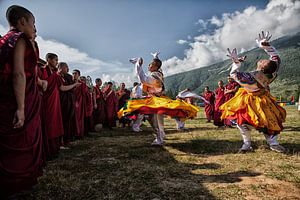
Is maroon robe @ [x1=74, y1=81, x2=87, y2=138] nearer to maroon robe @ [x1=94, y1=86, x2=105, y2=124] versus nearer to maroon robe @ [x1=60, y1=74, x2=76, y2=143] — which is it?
maroon robe @ [x1=60, y1=74, x2=76, y2=143]

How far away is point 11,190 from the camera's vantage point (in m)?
2.49

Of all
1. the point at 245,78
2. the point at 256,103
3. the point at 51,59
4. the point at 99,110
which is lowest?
the point at 256,103

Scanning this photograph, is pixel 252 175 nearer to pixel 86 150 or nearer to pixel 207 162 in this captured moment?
pixel 207 162

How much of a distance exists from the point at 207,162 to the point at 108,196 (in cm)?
214

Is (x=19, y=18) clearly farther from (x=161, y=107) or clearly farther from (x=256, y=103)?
(x=256, y=103)

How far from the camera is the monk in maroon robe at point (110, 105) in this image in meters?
10.6

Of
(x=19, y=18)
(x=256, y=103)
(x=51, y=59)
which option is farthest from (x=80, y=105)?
(x=256, y=103)

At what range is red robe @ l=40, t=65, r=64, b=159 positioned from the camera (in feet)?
14.6

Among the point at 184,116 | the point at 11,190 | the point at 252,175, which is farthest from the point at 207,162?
the point at 11,190

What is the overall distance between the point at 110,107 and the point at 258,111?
23.5ft

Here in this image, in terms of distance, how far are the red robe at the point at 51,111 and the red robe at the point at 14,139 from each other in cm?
167

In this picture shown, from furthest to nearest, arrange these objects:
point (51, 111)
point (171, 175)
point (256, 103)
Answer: point (256, 103), point (51, 111), point (171, 175)

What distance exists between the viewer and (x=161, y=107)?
527 centimetres

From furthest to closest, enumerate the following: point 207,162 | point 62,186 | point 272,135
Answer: point 272,135 < point 207,162 < point 62,186
